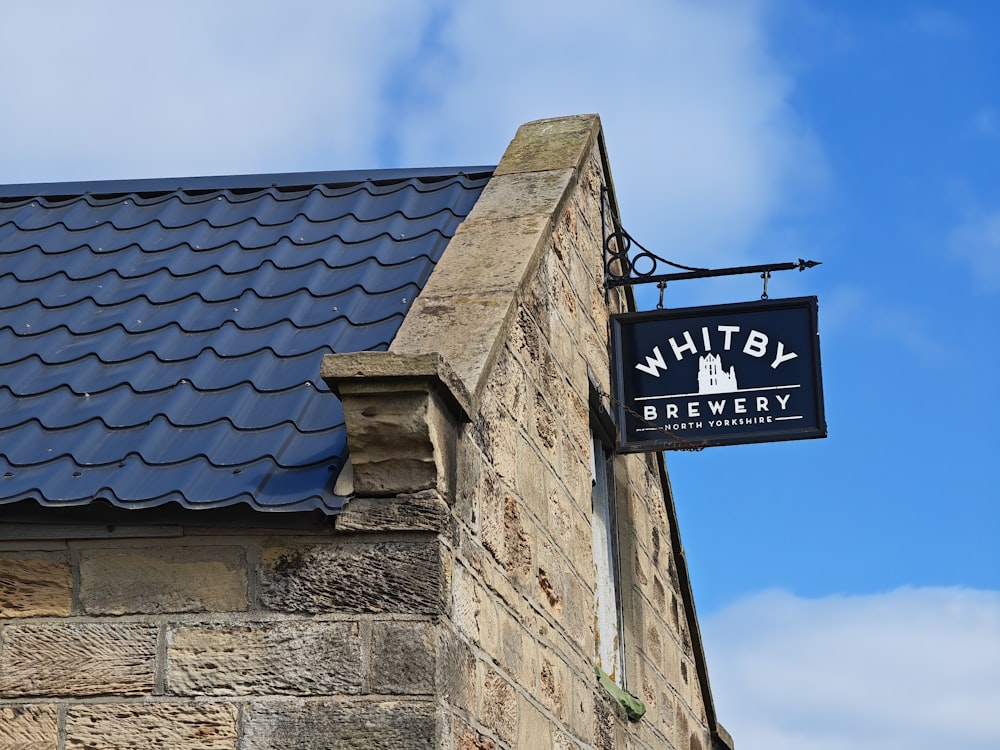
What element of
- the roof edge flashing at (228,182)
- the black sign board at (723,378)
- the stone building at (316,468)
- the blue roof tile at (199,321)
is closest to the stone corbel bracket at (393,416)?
the stone building at (316,468)

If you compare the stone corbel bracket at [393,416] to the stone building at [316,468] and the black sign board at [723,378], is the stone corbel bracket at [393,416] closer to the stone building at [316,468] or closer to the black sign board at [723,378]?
the stone building at [316,468]

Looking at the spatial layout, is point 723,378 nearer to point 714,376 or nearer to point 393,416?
point 714,376

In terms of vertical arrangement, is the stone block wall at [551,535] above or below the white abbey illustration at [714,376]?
below

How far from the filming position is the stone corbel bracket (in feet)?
15.0

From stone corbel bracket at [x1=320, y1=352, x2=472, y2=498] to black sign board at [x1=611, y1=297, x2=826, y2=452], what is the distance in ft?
9.16

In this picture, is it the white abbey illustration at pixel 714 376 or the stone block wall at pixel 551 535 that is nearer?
the stone block wall at pixel 551 535

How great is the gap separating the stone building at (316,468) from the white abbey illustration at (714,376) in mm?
529

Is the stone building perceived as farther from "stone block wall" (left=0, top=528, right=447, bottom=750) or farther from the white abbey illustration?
the white abbey illustration

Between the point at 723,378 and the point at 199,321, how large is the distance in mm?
2652

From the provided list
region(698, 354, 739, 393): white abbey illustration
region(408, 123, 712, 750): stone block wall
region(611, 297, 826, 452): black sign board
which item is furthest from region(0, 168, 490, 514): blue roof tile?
region(698, 354, 739, 393): white abbey illustration

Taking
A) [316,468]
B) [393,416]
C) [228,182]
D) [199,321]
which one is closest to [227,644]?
[316,468]

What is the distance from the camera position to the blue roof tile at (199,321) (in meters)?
A: 4.93

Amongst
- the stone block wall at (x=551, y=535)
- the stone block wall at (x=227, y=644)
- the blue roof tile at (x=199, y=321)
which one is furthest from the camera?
the stone block wall at (x=551, y=535)

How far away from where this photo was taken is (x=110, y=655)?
15.4 feet
